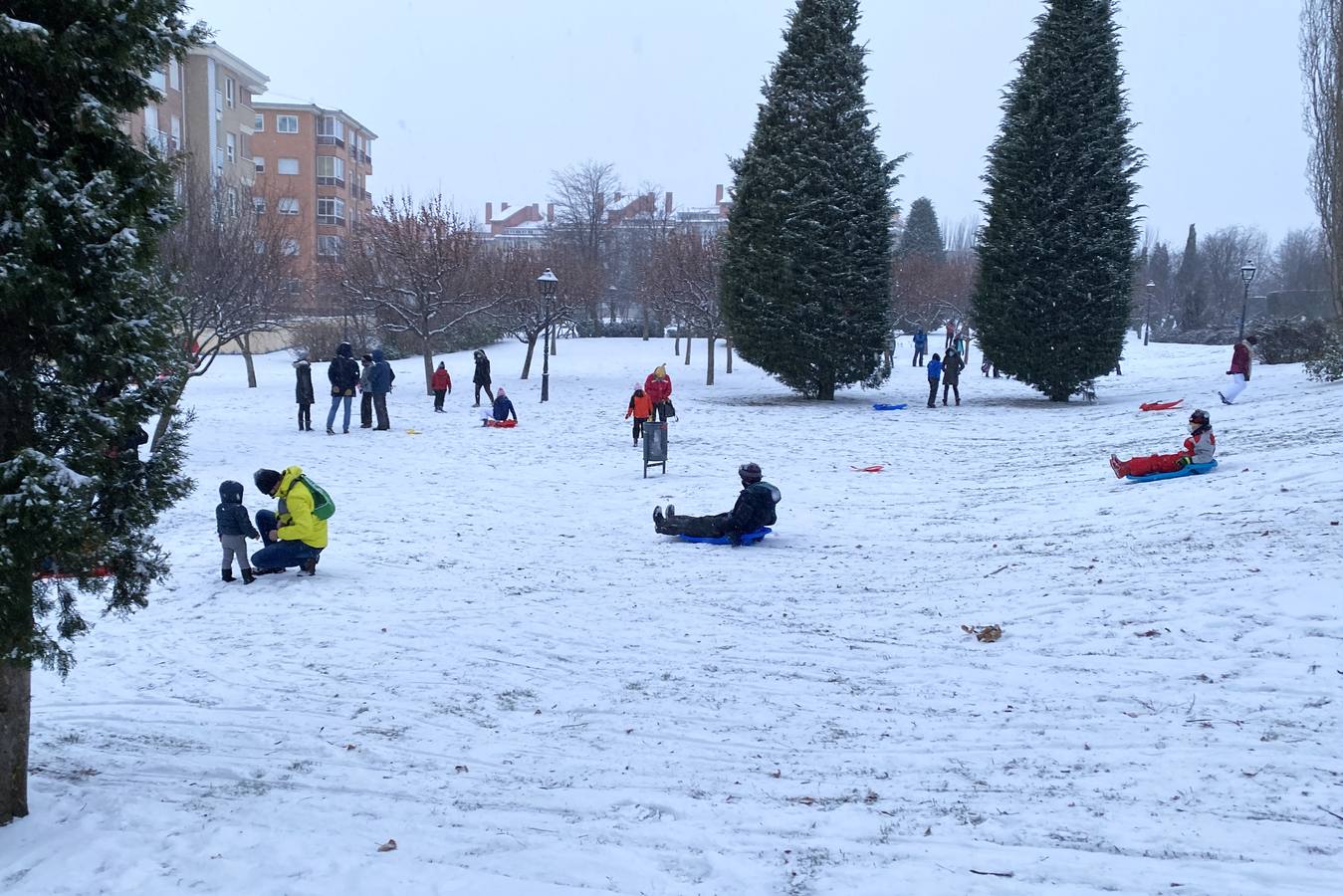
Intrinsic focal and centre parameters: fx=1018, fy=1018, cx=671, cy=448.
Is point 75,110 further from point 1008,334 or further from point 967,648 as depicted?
point 1008,334

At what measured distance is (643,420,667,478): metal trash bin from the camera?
53.2 feet

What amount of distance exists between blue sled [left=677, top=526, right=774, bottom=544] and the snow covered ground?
0.80 ft

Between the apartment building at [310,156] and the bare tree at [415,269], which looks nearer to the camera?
the bare tree at [415,269]

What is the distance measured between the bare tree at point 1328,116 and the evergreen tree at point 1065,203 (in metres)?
4.32

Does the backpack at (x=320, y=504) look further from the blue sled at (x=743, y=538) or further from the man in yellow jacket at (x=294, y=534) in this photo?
the blue sled at (x=743, y=538)

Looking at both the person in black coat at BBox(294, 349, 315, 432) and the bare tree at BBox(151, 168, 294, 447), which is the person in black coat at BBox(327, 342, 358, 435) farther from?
the bare tree at BBox(151, 168, 294, 447)

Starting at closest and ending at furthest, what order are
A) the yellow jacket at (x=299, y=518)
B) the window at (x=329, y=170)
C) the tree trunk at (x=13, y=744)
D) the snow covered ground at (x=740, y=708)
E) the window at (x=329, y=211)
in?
the snow covered ground at (x=740, y=708)
the tree trunk at (x=13, y=744)
the yellow jacket at (x=299, y=518)
the window at (x=329, y=170)
the window at (x=329, y=211)

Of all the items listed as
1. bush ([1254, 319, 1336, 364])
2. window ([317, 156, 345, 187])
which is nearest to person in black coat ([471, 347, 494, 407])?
bush ([1254, 319, 1336, 364])

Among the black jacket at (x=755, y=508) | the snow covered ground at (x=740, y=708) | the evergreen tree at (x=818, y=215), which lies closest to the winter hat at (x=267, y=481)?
the snow covered ground at (x=740, y=708)

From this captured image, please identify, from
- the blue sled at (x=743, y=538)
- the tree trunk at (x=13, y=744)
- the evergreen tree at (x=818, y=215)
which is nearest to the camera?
the tree trunk at (x=13, y=744)

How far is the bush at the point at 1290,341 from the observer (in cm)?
2973

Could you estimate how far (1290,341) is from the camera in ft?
100

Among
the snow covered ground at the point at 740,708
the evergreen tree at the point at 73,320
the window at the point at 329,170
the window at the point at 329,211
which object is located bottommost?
the snow covered ground at the point at 740,708

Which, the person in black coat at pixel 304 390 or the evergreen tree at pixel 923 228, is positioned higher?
the evergreen tree at pixel 923 228
